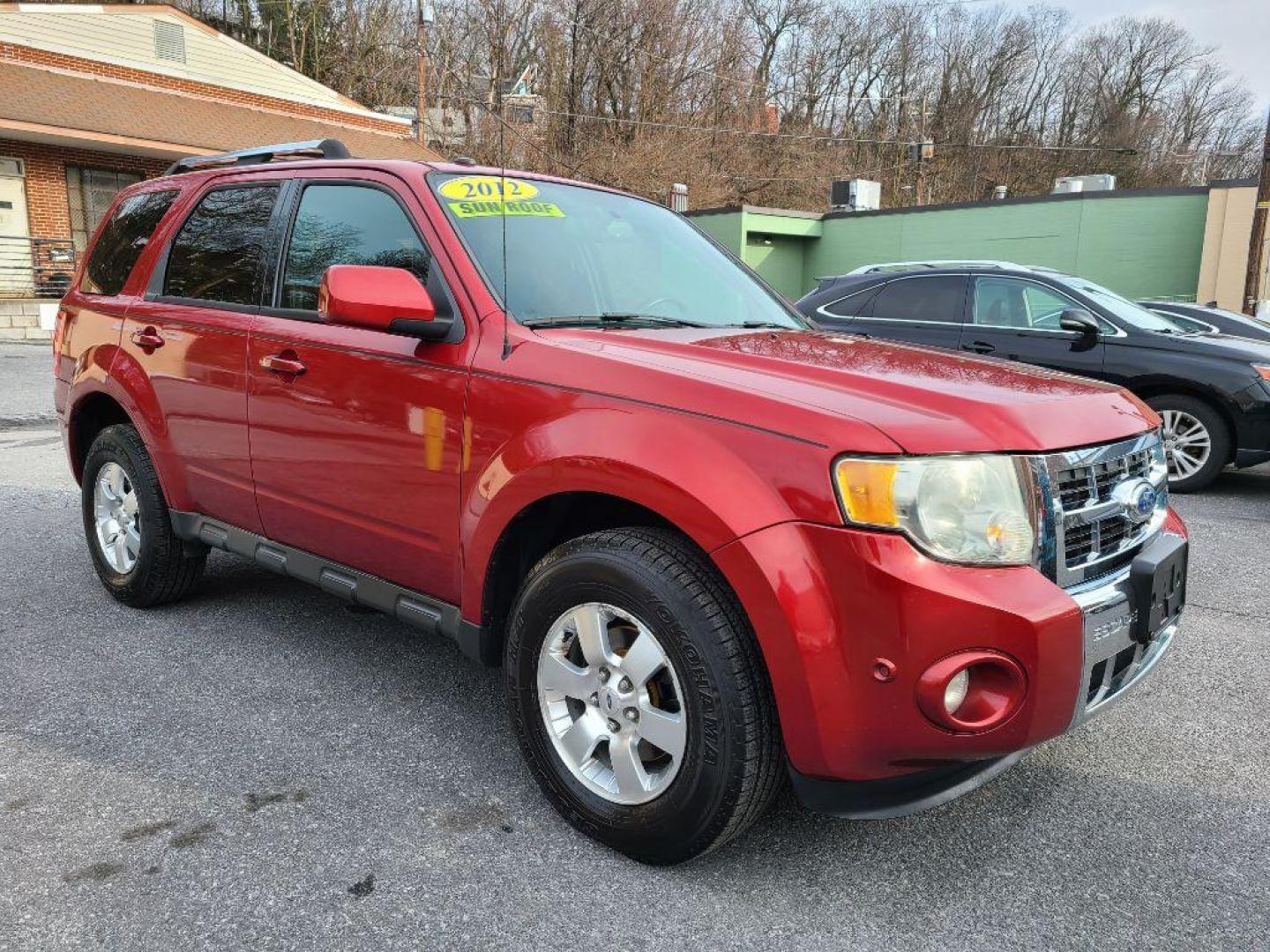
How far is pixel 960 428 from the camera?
82.1 inches

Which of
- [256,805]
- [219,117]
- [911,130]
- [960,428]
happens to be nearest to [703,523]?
[960,428]

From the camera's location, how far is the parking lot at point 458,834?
2197 millimetres

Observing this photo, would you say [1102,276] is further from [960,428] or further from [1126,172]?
[1126,172]

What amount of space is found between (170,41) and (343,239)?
23955 millimetres

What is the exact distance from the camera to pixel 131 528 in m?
4.23

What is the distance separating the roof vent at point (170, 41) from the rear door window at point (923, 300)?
21.4 metres

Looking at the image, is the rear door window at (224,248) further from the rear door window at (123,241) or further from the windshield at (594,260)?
the windshield at (594,260)

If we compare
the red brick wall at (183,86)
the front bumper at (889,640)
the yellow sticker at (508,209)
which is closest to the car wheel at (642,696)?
the front bumper at (889,640)

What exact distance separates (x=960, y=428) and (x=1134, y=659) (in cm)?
79

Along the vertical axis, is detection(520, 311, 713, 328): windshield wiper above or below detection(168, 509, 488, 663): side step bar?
above

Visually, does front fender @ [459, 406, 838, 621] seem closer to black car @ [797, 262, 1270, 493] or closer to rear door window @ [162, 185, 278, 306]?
rear door window @ [162, 185, 278, 306]

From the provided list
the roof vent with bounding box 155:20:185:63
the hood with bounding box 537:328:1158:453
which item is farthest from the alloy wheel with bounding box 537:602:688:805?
the roof vent with bounding box 155:20:185:63

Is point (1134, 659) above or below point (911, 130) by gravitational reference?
below

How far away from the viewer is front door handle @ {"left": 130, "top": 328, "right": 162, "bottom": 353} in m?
3.89
